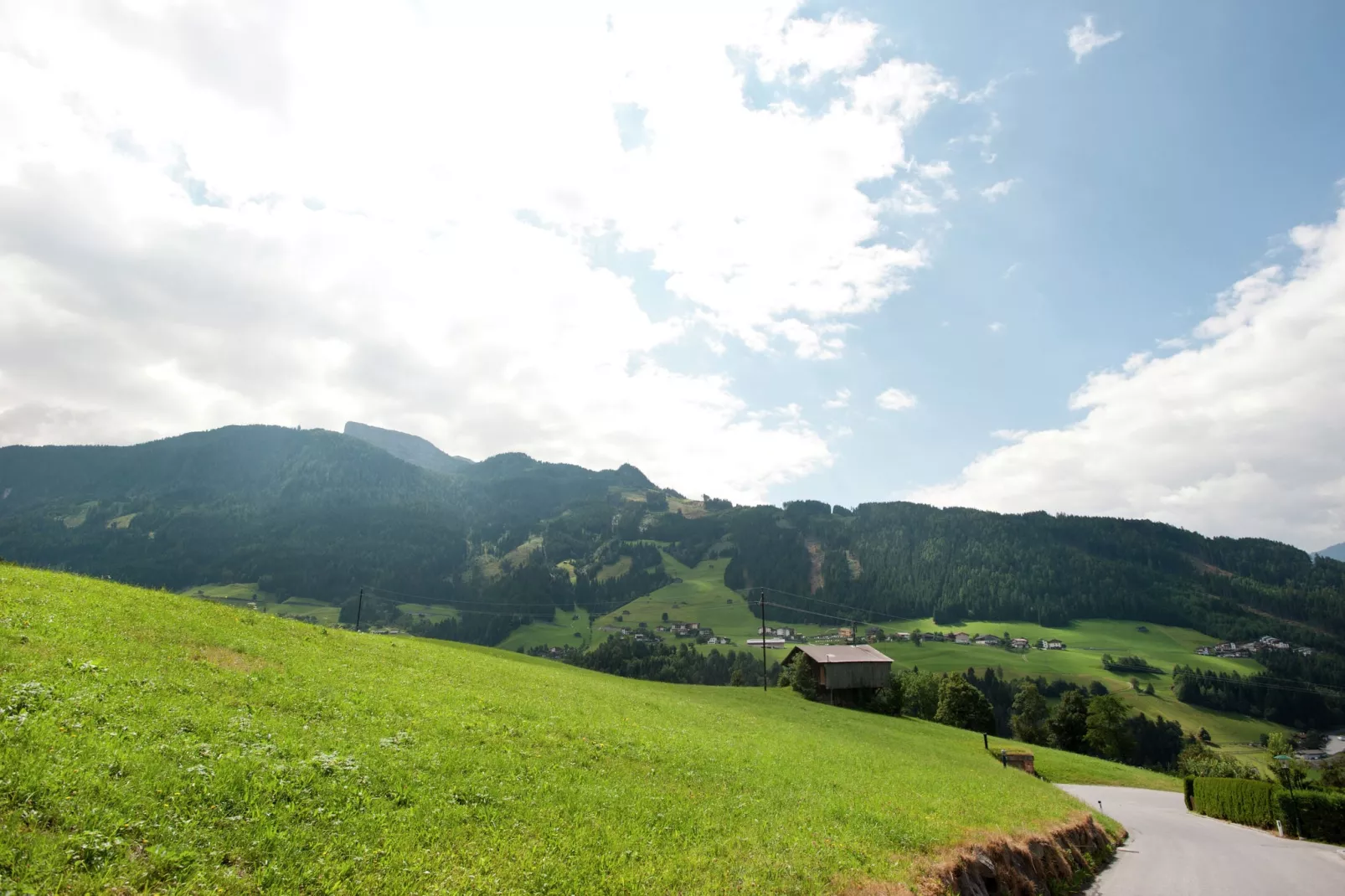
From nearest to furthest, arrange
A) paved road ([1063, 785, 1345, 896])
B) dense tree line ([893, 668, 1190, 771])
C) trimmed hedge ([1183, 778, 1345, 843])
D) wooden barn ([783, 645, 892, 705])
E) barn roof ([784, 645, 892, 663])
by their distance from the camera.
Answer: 1. paved road ([1063, 785, 1345, 896])
2. trimmed hedge ([1183, 778, 1345, 843])
3. wooden barn ([783, 645, 892, 705])
4. barn roof ([784, 645, 892, 663])
5. dense tree line ([893, 668, 1190, 771])

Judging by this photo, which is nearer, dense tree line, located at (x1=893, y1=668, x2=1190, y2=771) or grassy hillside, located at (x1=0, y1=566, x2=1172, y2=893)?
grassy hillside, located at (x1=0, y1=566, x2=1172, y2=893)

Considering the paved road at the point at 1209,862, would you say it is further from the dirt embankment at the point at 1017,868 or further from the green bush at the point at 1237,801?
the green bush at the point at 1237,801

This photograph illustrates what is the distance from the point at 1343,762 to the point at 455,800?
345 feet

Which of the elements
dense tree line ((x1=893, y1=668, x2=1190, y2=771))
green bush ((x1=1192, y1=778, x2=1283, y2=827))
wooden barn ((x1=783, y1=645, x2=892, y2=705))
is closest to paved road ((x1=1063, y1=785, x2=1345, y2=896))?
green bush ((x1=1192, y1=778, x2=1283, y2=827))

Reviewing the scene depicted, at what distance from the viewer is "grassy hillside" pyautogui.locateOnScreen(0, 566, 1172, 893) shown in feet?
37.2

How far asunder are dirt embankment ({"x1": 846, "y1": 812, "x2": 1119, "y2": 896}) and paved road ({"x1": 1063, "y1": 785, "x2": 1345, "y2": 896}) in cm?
102

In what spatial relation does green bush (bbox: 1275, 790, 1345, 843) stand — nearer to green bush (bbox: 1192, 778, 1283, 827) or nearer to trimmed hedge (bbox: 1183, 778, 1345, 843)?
trimmed hedge (bbox: 1183, 778, 1345, 843)

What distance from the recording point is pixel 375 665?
3098 cm

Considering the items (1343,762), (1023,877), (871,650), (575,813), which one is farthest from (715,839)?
(871,650)

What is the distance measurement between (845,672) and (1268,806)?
57034 millimetres

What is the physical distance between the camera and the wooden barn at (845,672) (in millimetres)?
103938

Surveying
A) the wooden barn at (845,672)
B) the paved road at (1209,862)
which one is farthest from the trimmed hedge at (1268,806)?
the wooden barn at (845,672)

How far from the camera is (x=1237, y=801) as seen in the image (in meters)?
56.6

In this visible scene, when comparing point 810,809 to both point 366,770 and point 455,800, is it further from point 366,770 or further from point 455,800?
point 366,770
